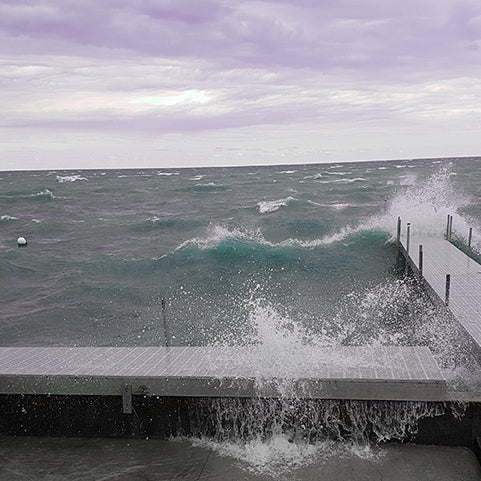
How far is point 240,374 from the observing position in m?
6.35

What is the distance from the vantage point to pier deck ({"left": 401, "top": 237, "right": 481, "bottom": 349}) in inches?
336

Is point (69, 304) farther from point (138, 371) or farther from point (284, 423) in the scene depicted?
point (284, 423)

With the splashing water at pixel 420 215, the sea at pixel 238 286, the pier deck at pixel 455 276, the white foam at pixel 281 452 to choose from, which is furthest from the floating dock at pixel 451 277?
the white foam at pixel 281 452

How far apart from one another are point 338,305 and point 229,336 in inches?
124

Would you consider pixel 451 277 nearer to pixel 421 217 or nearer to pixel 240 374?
pixel 240 374

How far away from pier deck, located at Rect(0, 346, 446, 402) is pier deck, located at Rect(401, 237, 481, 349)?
164 centimetres

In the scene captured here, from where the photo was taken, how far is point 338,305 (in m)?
12.6

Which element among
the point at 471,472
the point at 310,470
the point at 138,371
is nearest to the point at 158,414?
the point at 138,371

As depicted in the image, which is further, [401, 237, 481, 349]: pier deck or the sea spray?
[401, 237, 481, 349]: pier deck

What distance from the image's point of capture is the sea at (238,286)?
870 centimetres

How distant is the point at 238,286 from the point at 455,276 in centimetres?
581

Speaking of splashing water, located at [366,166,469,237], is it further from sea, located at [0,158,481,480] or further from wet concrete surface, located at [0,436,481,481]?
wet concrete surface, located at [0,436,481,481]

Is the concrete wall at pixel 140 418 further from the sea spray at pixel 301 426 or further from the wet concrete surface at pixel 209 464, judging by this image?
the wet concrete surface at pixel 209 464

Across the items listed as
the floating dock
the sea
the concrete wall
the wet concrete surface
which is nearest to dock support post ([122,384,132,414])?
the concrete wall
